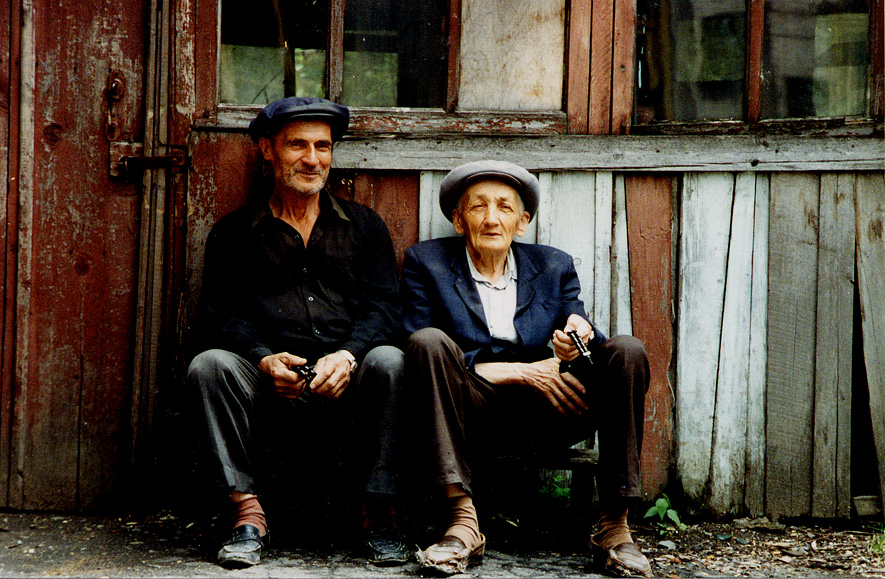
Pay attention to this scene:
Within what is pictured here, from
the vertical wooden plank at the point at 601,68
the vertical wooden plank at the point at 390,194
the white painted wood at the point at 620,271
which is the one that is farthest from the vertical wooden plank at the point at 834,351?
the vertical wooden plank at the point at 390,194

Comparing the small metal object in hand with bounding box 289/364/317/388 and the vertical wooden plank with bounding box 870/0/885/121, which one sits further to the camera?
the vertical wooden plank with bounding box 870/0/885/121

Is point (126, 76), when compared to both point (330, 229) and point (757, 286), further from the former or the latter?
point (757, 286)

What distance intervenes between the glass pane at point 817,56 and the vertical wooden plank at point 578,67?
83cm

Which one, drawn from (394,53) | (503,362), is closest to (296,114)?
(394,53)

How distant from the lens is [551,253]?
3.64 m

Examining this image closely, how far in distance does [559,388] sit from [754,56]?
1.85 metres

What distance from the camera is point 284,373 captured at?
316 cm

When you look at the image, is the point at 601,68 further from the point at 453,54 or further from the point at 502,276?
the point at 502,276

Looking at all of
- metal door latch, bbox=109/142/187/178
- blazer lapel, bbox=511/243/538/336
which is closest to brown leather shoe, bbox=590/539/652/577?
blazer lapel, bbox=511/243/538/336

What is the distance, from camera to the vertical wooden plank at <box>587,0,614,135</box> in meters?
3.81

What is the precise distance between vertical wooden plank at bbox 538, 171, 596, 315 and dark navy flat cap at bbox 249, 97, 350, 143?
1014mm

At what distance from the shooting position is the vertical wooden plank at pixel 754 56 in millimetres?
3783

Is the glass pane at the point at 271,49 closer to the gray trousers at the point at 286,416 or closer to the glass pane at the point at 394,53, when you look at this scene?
the glass pane at the point at 394,53

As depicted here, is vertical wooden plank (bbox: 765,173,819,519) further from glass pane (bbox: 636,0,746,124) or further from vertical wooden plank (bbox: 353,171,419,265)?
vertical wooden plank (bbox: 353,171,419,265)
